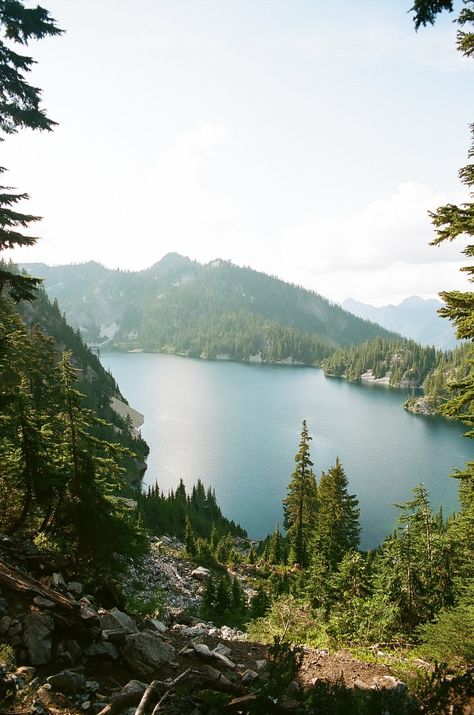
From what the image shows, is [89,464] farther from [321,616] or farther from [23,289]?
[321,616]

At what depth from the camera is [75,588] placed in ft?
35.7

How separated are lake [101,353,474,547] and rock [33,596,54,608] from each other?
178 feet

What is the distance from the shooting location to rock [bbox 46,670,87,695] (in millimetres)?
7020

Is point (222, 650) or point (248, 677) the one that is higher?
point (248, 677)

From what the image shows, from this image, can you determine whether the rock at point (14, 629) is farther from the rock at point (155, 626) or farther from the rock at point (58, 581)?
the rock at point (155, 626)

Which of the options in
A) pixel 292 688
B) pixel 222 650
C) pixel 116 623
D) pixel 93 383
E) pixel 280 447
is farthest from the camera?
pixel 93 383

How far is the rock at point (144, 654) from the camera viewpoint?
8.40m

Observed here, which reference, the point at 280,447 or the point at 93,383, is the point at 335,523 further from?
the point at 93,383

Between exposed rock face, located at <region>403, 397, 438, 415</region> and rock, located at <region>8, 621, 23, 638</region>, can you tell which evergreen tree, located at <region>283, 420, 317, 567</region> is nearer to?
rock, located at <region>8, 621, 23, 638</region>

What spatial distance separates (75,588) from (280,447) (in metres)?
89.8

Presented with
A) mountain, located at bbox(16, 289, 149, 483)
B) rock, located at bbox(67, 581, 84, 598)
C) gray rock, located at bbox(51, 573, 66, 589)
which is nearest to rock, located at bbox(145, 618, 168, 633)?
rock, located at bbox(67, 581, 84, 598)

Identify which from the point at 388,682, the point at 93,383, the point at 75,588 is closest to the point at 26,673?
the point at 75,588

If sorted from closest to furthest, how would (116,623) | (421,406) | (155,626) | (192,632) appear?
(116,623), (155,626), (192,632), (421,406)

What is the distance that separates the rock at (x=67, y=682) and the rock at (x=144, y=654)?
1.37 meters
